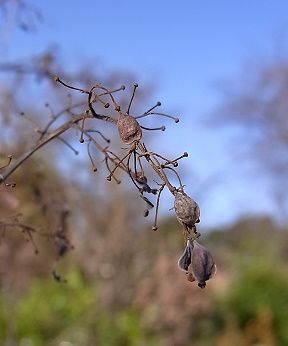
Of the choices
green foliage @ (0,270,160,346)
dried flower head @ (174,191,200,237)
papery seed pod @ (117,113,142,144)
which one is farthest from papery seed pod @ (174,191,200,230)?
green foliage @ (0,270,160,346)

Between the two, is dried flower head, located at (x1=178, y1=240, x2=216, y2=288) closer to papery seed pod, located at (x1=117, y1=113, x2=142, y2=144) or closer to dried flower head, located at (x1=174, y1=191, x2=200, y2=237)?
dried flower head, located at (x1=174, y1=191, x2=200, y2=237)

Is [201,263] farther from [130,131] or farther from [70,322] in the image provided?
[70,322]

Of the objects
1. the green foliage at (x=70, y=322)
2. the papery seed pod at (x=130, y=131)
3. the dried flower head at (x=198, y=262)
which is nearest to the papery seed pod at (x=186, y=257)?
the dried flower head at (x=198, y=262)

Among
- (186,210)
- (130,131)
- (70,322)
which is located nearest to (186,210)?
(186,210)

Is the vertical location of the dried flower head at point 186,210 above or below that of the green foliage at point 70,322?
below

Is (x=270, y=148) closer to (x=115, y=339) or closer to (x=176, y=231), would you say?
(x=176, y=231)

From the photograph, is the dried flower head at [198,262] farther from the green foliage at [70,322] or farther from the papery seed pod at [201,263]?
the green foliage at [70,322]

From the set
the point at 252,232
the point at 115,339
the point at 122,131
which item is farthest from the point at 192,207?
the point at 252,232
